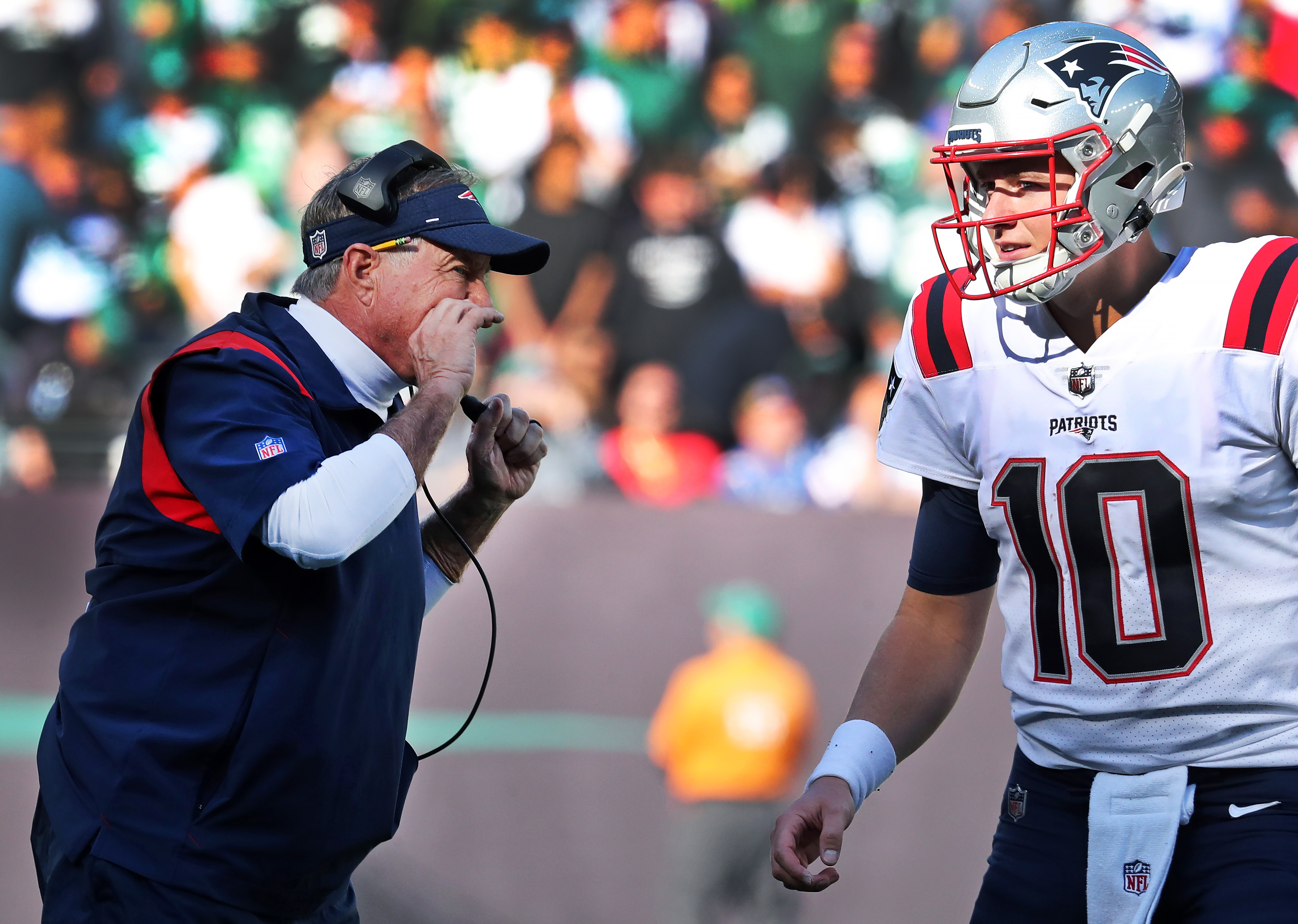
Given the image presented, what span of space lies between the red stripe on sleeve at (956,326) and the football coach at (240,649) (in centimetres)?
80

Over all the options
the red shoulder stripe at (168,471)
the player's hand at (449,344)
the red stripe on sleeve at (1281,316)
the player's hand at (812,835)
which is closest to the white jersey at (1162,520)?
the red stripe on sleeve at (1281,316)

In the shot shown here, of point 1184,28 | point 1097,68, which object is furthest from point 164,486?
point 1184,28

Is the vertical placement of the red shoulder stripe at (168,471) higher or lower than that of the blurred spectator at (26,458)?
higher

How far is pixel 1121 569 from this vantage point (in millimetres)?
2141

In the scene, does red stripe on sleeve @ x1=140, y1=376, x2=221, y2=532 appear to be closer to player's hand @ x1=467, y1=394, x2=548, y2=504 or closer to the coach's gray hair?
the coach's gray hair

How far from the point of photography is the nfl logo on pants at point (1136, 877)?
82.2 inches

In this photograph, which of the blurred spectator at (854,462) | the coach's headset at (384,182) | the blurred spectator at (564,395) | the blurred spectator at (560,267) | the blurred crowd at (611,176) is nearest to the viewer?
the coach's headset at (384,182)

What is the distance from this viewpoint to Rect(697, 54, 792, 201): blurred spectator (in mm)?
6516

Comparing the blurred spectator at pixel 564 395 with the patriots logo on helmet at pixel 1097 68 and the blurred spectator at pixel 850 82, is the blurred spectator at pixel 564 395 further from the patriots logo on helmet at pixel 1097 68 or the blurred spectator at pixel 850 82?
the patriots logo on helmet at pixel 1097 68

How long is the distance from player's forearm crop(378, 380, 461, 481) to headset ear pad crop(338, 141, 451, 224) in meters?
0.35

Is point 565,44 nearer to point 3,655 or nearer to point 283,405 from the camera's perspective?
point 3,655

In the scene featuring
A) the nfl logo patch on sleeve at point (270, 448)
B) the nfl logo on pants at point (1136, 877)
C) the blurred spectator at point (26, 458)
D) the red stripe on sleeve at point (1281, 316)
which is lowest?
the blurred spectator at point (26, 458)

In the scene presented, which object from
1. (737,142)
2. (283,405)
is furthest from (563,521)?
(283,405)

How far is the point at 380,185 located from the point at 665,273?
12.4 feet
